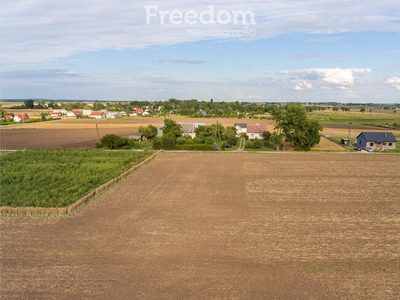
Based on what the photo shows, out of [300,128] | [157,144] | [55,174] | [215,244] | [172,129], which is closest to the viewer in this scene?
[215,244]

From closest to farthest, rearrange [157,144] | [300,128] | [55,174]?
[55,174]
[157,144]
[300,128]

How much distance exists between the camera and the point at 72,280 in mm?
9453

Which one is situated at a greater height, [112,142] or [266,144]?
[112,142]

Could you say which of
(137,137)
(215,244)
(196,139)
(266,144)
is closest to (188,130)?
(196,139)

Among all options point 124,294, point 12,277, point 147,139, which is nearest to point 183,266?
point 124,294

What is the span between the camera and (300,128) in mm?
39625

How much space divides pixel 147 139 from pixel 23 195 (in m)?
31.6

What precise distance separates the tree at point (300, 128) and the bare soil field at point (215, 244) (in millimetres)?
17458

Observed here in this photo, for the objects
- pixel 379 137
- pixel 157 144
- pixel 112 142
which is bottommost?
pixel 157 144

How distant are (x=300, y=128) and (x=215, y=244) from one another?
3151 centimetres

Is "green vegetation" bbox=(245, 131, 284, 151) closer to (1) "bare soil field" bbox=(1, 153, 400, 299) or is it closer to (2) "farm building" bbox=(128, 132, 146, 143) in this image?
(2) "farm building" bbox=(128, 132, 146, 143)

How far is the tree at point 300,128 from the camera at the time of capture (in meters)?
38.5

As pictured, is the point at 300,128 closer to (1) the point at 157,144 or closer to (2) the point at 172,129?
(2) the point at 172,129

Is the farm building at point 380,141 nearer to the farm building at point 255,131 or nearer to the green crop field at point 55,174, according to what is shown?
the farm building at point 255,131
